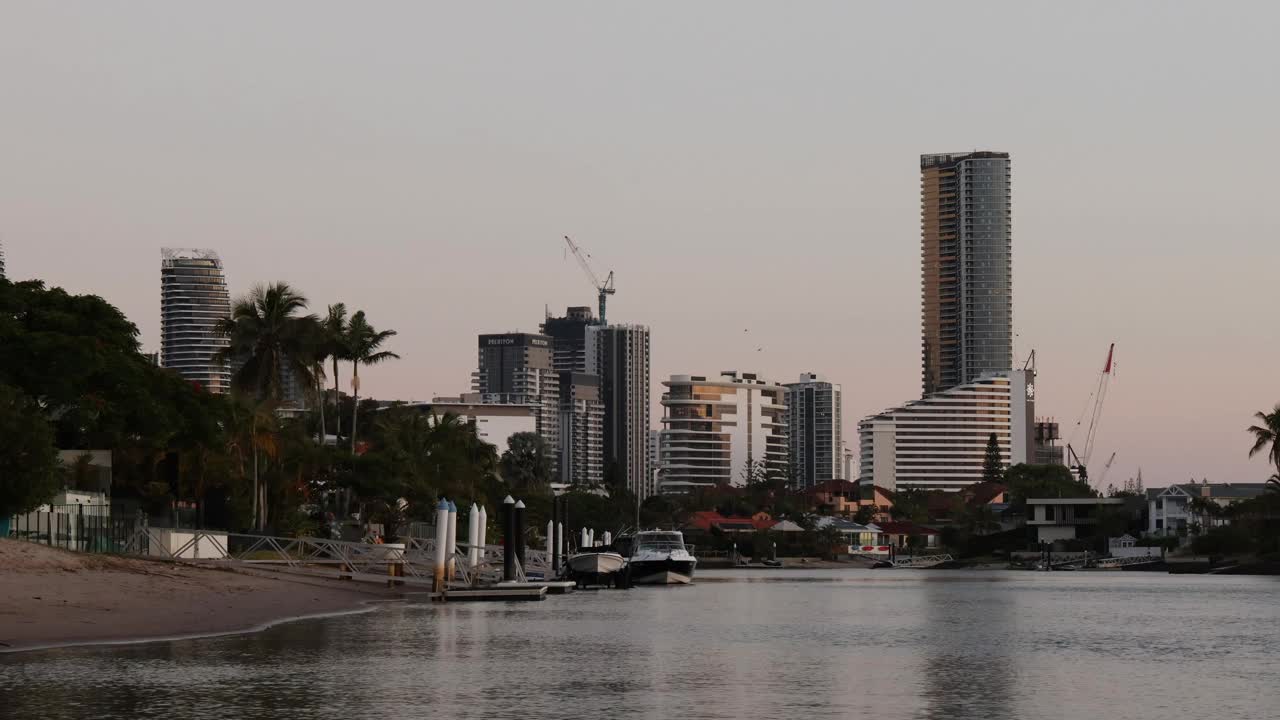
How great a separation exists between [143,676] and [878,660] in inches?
690

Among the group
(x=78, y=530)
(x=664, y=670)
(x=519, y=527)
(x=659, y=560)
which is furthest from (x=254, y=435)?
(x=664, y=670)

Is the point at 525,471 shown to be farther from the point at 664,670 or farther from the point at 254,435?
the point at 664,670

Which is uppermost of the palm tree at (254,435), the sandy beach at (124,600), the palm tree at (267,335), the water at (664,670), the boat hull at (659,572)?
the palm tree at (267,335)

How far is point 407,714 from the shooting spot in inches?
1104

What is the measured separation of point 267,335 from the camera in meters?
103

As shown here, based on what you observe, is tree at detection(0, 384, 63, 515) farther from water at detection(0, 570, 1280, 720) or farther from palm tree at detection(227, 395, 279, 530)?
palm tree at detection(227, 395, 279, 530)

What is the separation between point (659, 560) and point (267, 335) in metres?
26.6

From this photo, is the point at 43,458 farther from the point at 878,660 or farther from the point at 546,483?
the point at 546,483

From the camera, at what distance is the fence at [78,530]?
58.8 metres

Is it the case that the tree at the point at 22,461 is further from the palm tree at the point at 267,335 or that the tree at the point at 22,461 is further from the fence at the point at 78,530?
the palm tree at the point at 267,335

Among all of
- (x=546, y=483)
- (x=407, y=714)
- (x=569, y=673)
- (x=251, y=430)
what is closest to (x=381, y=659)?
(x=569, y=673)

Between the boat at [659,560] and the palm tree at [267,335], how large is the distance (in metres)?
22.8

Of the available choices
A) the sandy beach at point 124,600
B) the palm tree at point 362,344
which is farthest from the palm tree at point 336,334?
the sandy beach at point 124,600

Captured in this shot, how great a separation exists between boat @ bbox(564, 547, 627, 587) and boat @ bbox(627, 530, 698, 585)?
3662 millimetres
